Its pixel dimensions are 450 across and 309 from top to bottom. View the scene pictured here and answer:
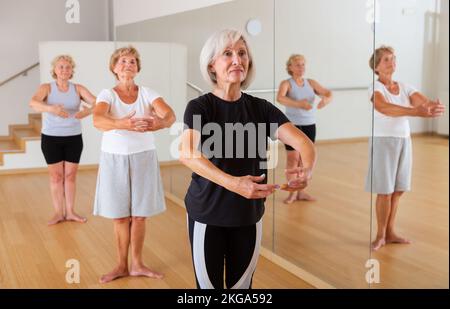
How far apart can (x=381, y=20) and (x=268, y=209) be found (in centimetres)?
144

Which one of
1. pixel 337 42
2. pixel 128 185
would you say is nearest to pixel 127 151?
pixel 128 185

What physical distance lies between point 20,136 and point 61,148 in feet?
1.04

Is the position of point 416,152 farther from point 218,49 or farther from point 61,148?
point 61,148

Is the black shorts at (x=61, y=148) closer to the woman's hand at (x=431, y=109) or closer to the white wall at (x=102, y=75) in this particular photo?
the white wall at (x=102, y=75)

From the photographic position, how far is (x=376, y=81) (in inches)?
95.1

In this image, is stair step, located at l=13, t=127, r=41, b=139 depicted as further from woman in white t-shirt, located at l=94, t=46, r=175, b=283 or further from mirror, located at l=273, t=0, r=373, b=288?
mirror, located at l=273, t=0, r=373, b=288

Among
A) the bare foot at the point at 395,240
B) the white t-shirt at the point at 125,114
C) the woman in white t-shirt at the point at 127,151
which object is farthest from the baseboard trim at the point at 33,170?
the bare foot at the point at 395,240

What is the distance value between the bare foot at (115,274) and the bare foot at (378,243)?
1412 mm

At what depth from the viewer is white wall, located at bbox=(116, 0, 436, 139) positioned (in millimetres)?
2145

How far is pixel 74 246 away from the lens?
12.0 ft

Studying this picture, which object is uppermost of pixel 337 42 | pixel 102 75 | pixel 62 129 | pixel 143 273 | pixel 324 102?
pixel 337 42

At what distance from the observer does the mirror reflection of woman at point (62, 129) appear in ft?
11.3
